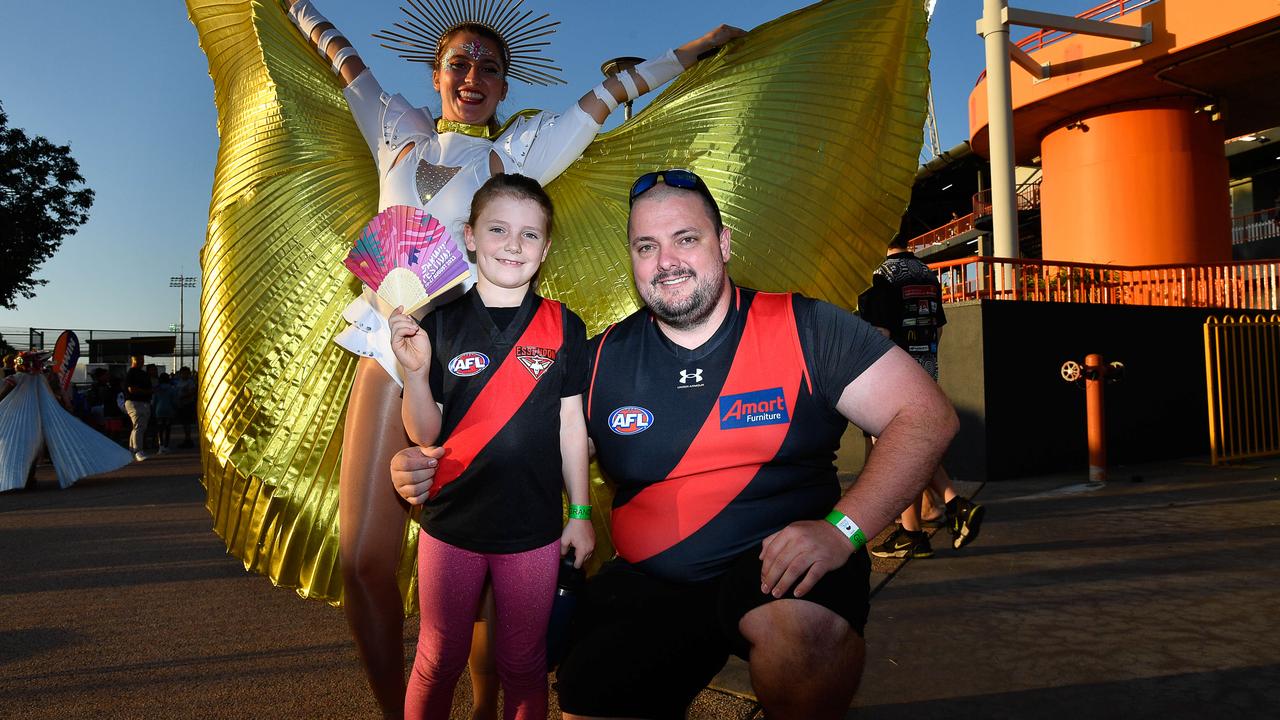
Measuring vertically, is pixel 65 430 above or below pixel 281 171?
below

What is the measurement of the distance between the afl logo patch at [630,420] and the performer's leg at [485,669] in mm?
640

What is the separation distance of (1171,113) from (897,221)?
671 inches

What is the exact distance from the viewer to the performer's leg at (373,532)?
2.08m

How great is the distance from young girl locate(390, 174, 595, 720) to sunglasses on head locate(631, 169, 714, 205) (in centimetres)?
26

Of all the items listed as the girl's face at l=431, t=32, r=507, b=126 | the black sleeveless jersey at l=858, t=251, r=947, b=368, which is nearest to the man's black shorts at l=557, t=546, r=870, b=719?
the girl's face at l=431, t=32, r=507, b=126

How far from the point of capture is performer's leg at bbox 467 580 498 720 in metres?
2.18

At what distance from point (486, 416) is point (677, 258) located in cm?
60

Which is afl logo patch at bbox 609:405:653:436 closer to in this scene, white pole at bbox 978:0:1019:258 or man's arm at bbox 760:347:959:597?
man's arm at bbox 760:347:959:597

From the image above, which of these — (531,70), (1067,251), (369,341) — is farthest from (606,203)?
(1067,251)

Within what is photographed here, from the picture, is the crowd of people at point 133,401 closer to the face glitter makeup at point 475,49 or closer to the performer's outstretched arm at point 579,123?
the face glitter makeup at point 475,49

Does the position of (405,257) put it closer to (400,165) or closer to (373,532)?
(400,165)

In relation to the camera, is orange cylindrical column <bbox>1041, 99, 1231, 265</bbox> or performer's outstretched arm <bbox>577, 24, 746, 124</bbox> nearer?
performer's outstretched arm <bbox>577, 24, 746, 124</bbox>

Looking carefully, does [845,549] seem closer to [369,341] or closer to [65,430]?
[369,341]

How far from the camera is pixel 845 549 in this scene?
1700mm
